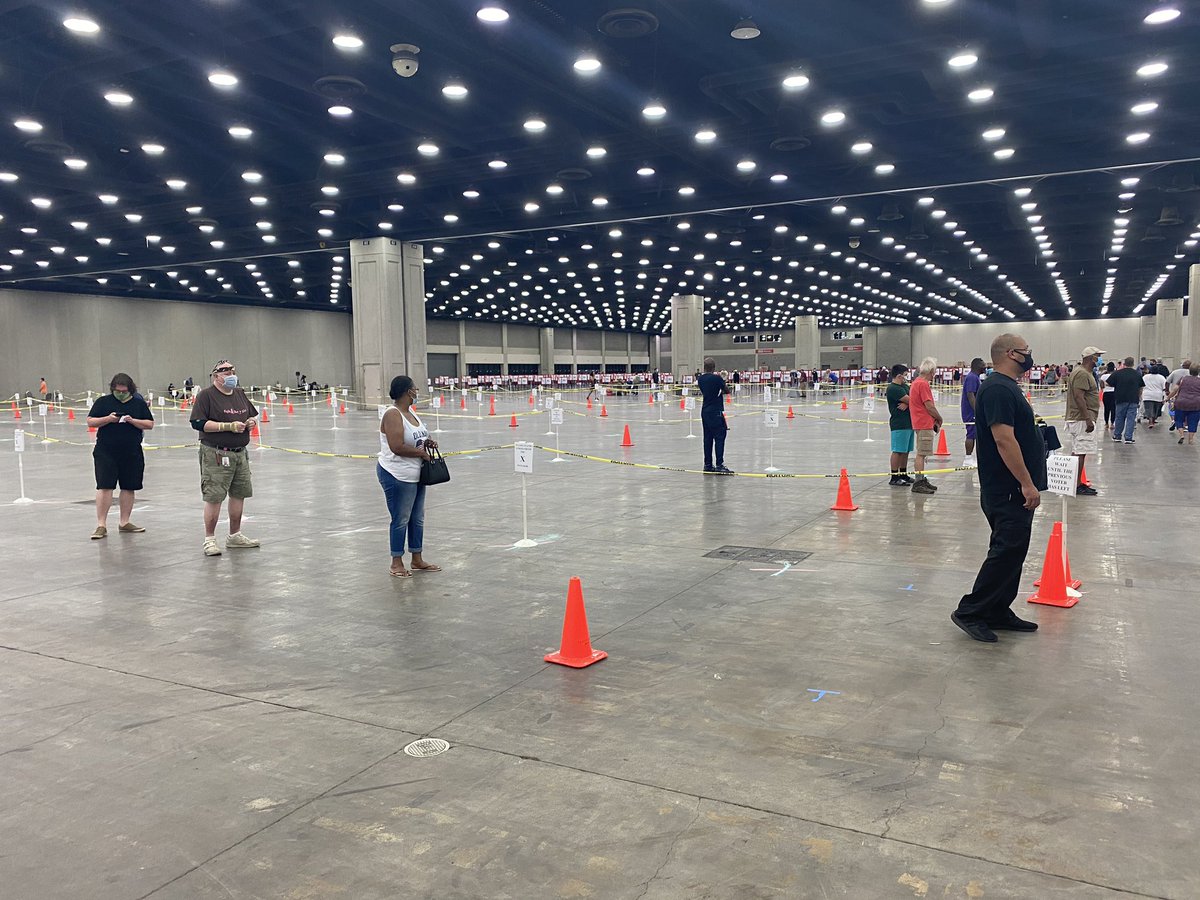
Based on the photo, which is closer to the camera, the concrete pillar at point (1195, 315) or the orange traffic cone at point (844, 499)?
the orange traffic cone at point (844, 499)

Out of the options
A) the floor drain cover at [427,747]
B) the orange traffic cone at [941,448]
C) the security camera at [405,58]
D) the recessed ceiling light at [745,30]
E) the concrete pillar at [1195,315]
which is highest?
the security camera at [405,58]

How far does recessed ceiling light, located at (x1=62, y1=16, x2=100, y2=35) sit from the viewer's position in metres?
13.3

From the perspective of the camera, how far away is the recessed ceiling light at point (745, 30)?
44.2ft

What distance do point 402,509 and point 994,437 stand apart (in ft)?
16.4

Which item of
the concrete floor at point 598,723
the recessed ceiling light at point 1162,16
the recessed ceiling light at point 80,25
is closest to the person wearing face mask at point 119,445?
the concrete floor at point 598,723

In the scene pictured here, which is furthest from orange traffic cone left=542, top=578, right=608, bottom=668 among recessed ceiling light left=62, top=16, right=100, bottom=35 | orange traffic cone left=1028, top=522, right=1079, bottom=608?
recessed ceiling light left=62, top=16, right=100, bottom=35

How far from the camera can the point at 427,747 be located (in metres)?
4.37

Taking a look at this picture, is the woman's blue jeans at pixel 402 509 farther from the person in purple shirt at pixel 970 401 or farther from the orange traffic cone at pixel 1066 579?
the person in purple shirt at pixel 970 401

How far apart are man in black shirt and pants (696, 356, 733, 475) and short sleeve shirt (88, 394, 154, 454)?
8096mm

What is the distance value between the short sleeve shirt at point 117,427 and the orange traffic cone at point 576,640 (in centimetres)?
664

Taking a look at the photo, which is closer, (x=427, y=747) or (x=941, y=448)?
(x=427, y=747)

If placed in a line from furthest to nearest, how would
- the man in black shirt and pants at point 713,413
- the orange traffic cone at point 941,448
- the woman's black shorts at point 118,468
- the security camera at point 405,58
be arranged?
the orange traffic cone at point 941,448 < the security camera at point 405,58 < the man in black shirt and pants at point 713,413 < the woman's black shorts at point 118,468

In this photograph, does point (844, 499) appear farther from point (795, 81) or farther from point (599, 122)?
point (599, 122)

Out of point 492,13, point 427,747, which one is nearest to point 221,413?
point 427,747
